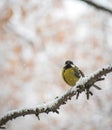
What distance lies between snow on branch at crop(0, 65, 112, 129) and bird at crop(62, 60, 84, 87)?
210cm

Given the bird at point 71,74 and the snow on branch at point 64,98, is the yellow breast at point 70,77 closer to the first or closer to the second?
the bird at point 71,74

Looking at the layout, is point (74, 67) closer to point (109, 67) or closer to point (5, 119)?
point (5, 119)

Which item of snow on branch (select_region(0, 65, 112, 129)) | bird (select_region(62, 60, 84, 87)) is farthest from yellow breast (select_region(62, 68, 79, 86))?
snow on branch (select_region(0, 65, 112, 129))

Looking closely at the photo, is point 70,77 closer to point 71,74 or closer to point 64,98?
point 71,74

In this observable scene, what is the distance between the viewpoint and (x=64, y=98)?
2.10 meters

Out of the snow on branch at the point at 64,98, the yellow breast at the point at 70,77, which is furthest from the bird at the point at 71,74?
the snow on branch at the point at 64,98

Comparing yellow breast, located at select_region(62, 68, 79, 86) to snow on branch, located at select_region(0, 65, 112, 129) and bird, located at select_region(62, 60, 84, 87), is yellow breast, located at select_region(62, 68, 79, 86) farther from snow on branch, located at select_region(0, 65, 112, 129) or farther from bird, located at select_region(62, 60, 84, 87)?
snow on branch, located at select_region(0, 65, 112, 129)

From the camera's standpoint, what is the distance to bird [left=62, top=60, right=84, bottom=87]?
14.6 ft

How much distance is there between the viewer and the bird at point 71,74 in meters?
4.44

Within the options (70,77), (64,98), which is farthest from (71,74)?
(64,98)

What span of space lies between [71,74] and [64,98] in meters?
2.44

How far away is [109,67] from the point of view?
1.71m

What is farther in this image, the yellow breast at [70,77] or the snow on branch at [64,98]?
the yellow breast at [70,77]

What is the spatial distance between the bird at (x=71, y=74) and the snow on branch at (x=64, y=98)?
2.10m
